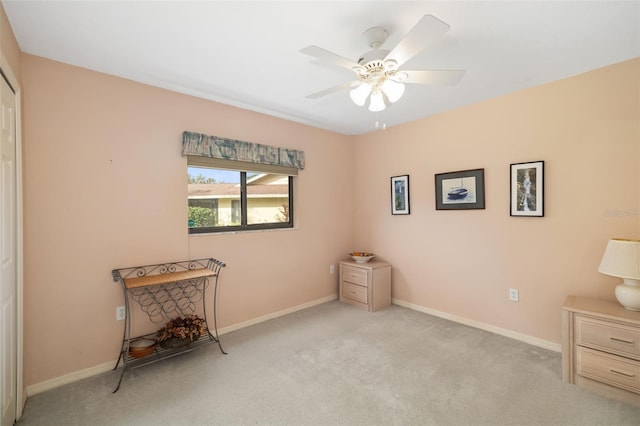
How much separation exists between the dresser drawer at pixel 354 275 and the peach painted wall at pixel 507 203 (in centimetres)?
48

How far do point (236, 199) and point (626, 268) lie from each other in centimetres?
334

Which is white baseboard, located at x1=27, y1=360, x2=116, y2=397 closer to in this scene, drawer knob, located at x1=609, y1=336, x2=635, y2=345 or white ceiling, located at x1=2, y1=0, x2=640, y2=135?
white ceiling, located at x1=2, y1=0, x2=640, y2=135

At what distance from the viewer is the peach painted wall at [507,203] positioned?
237 cm

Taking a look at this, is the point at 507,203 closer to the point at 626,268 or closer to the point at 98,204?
the point at 626,268

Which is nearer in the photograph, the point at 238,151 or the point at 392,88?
the point at 392,88

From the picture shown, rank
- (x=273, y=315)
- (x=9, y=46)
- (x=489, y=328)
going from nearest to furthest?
(x=9, y=46)
(x=489, y=328)
(x=273, y=315)

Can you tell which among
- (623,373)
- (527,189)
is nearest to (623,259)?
(623,373)

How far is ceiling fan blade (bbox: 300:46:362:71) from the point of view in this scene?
1.58 meters

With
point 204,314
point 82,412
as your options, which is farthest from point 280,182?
point 82,412

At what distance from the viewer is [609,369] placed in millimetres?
2033

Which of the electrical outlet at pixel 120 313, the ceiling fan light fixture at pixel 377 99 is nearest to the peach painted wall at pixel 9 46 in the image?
the electrical outlet at pixel 120 313

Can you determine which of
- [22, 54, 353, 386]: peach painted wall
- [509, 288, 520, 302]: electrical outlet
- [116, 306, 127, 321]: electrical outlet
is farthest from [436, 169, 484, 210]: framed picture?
[116, 306, 127, 321]: electrical outlet

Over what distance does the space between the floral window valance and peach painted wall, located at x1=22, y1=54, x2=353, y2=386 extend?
0.33ft

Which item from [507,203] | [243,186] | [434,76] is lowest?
[507,203]
